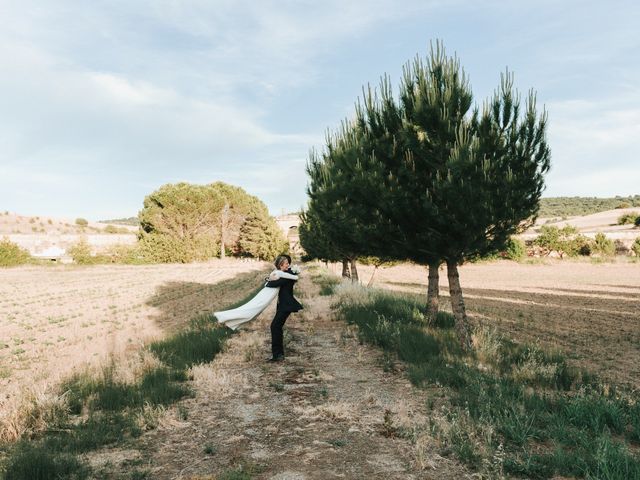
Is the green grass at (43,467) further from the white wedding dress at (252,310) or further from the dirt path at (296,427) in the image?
the white wedding dress at (252,310)

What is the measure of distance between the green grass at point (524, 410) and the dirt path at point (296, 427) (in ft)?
1.68

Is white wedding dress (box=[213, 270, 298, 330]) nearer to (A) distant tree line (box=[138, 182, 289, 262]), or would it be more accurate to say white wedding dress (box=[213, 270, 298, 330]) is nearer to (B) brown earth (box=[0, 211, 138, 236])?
(A) distant tree line (box=[138, 182, 289, 262])

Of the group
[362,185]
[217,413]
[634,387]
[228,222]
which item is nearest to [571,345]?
[634,387]

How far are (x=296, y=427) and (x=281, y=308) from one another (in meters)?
3.91

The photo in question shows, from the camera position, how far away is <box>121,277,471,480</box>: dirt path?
14.6ft

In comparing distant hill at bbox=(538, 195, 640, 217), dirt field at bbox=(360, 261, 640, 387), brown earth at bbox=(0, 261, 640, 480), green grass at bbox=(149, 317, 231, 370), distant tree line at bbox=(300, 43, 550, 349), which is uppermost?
A: distant hill at bbox=(538, 195, 640, 217)

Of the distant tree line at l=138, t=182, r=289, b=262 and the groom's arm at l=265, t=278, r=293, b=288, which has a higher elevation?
the distant tree line at l=138, t=182, r=289, b=262

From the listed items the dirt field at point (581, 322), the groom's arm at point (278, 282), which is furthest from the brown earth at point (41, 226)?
the groom's arm at point (278, 282)

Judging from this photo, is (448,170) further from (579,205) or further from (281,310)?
(579,205)

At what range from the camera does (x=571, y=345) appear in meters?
12.4

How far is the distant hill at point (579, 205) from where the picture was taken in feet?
464

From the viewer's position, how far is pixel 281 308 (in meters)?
9.34

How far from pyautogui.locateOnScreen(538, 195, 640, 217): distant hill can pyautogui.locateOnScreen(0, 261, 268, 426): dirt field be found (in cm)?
13678

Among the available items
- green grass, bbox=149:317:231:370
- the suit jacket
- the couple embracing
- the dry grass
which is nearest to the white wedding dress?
green grass, bbox=149:317:231:370
